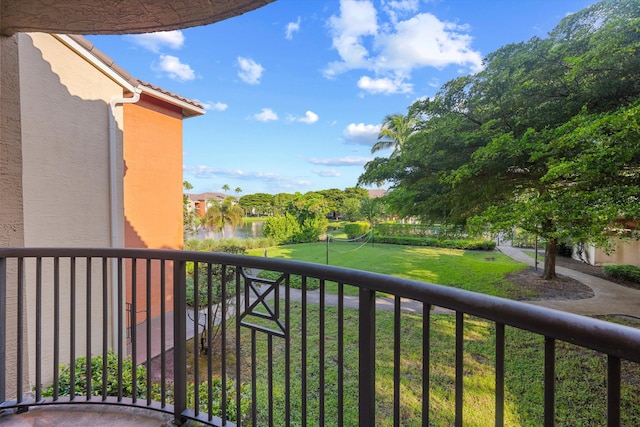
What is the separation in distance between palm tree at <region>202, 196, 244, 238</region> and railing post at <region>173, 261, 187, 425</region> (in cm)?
1799

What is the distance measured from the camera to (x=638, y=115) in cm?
419

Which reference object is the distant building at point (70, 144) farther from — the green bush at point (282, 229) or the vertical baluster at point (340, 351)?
the green bush at point (282, 229)

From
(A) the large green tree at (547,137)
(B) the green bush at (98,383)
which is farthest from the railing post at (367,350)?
(A) the large green tree at (547,137)

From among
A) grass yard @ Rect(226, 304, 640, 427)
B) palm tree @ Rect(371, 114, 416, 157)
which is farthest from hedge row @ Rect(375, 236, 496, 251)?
grass yard @ Rect(226, 304, 640, 427)

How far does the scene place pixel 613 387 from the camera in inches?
26.6

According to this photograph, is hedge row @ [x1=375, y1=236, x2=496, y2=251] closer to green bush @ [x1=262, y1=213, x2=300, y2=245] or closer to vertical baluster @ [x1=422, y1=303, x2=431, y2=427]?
green bush @ [x1=262, y1=213, x2=300, y2=245]

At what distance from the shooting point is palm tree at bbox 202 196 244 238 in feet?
62.2

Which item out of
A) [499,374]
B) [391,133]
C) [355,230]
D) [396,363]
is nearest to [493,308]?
[499,374]

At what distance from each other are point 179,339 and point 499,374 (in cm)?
151

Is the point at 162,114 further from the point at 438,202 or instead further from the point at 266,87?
the point at 266,87

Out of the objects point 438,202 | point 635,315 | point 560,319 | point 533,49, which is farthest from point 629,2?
point 560,319

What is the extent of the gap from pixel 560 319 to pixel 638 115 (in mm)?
5265

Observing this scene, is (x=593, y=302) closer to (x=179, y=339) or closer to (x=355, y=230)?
(x=179, y=339)

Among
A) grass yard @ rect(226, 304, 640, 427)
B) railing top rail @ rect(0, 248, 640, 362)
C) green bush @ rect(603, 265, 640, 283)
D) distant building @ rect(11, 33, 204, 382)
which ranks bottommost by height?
grass yard @ rect(226, 304, 640, 427)
